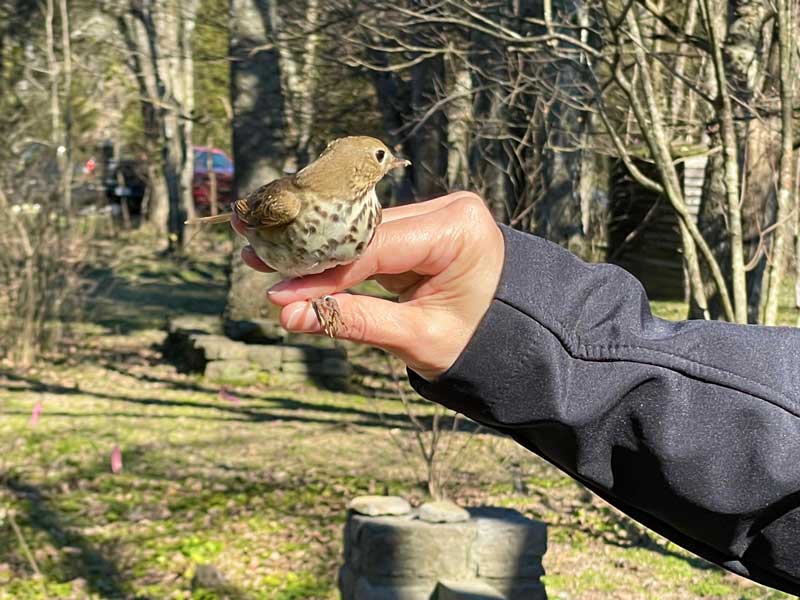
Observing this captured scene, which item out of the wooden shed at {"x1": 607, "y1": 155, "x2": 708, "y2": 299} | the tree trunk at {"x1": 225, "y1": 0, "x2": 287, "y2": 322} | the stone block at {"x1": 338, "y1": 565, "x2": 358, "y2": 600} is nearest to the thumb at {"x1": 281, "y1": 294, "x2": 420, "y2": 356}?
the stone block at {"x1": 338, "y1": 565, "x2": 358, "y2": 600}

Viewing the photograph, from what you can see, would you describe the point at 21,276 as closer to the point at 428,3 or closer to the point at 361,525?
the point at 428,3

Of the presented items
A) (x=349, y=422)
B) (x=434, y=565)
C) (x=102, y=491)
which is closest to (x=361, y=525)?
(x=434, y=565)

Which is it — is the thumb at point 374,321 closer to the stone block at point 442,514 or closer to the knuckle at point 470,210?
the knuckle at point 470,210

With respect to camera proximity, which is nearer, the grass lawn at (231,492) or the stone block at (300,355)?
the grass lawn at (231,492)

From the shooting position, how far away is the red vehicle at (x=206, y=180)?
83.5ft

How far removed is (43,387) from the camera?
33.5 feet

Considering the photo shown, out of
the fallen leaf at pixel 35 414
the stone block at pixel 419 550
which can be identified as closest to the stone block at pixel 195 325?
the fallen leaf at pixel 35 414

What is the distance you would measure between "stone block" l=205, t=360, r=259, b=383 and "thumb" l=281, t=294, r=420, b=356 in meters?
9.04

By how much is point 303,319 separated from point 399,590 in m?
3.39

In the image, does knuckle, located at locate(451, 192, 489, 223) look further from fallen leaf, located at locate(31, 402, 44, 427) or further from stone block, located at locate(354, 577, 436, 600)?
fallen leaf, located at locate(31, 402, 44, 427)

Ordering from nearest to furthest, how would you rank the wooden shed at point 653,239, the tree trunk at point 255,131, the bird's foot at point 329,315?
the bird's foot at point 329,315 → the tree trunk at point 255,131 → the wooden shed at point 653,239

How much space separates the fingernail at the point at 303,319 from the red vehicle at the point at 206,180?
23016 mm

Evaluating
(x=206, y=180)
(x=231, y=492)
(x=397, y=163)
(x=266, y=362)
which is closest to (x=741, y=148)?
(x=231, y=492)

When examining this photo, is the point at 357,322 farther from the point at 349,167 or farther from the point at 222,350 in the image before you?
the point at 222,350
